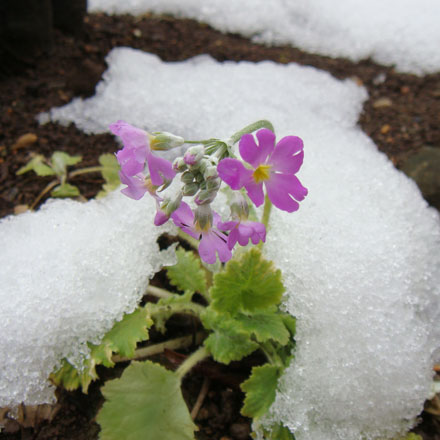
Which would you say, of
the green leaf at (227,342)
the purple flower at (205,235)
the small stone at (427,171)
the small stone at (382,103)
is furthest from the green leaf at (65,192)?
the small stone at (382,103)

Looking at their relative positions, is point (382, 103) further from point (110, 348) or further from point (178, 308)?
point (110, 348)

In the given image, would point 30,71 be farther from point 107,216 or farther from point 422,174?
point 422,174

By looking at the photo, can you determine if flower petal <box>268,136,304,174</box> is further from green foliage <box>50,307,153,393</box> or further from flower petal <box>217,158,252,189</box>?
green foliage <box>50,307,153,393</box>

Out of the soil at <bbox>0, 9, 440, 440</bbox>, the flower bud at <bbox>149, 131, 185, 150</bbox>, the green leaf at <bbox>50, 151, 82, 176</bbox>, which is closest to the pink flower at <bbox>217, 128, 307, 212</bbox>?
the flower bud at <bbox>149, 131, 185, 150</bbox>

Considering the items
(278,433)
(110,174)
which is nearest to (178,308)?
(278,433)

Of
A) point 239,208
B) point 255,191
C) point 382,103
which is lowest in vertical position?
point 382,103

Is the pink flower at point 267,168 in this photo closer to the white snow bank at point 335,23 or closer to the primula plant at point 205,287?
the primula plant at point 205,287
